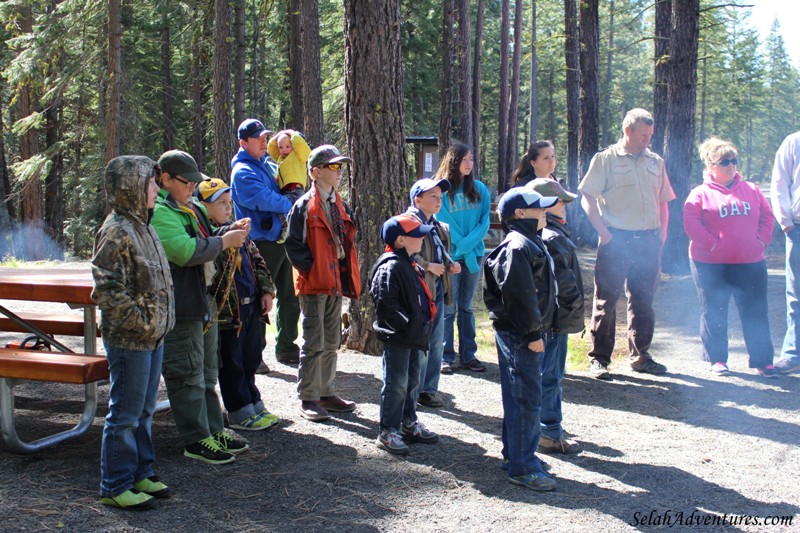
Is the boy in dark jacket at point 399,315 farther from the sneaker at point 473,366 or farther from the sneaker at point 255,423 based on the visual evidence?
the sneaker at point 473,366

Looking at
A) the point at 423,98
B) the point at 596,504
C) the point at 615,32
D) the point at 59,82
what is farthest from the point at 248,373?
the point at 615,32

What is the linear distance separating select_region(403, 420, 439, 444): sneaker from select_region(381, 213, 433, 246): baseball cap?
1390 mm

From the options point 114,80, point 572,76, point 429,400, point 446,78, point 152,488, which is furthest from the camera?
point 572,76

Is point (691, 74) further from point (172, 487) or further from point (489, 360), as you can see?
point (172, 487)

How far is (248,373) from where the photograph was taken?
567 centimetres

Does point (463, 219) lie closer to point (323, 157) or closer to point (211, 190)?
point (323, 157)

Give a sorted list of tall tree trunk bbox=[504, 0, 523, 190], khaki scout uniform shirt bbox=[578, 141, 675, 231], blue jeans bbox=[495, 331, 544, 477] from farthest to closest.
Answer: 1. tall tree trunk bbox=[504, 0, 523, 190]
2. khaki scout uniform shirt bbox=[578, 141, 675, 231]
3. blue jeans bbox=[495, 331, 544, 477]

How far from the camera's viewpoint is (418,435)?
17.5 ft

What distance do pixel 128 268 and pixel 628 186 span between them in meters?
5.06

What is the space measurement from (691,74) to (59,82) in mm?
16983

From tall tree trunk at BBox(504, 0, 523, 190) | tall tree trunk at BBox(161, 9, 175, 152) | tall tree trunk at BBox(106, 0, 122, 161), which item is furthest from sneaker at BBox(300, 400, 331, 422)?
tall tree trunk at BBox(504, 0, 523, 190)

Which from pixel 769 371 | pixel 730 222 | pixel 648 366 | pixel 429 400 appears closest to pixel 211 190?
pixel 429 400

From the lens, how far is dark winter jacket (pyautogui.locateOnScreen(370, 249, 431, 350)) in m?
4.93

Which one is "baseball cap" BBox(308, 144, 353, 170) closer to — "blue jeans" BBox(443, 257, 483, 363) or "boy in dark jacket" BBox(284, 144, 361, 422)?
"boy in dark jacket" BBox(284, 144, 361, 422)
